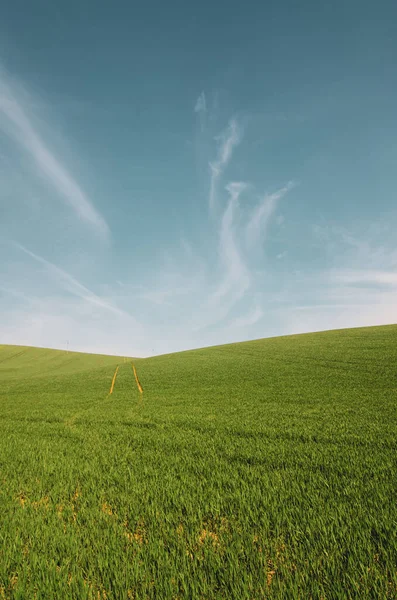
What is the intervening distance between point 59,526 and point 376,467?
5.67 metres

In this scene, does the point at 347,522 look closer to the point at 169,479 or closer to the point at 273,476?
the point at 273,476

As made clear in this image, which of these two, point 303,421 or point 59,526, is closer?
point 59,526

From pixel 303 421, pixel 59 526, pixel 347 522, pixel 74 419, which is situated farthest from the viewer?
pixel 74 419

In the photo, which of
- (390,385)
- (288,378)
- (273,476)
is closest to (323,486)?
(273,476)

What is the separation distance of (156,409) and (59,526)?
765 centimetres

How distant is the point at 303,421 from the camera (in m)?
8.46

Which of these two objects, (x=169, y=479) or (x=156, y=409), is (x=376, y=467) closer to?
(x=169, y=479)

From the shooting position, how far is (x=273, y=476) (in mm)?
4992

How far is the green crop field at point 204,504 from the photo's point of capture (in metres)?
2.89

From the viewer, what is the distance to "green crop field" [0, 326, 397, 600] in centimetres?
289

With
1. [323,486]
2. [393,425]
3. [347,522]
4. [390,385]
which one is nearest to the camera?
[347,522]

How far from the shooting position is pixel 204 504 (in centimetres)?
427

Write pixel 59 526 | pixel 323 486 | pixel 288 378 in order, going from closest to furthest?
pixel 59 526 → pixel 323 486 → pixel 288 378

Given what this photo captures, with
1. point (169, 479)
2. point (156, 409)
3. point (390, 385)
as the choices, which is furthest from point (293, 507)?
point (390, 385)
